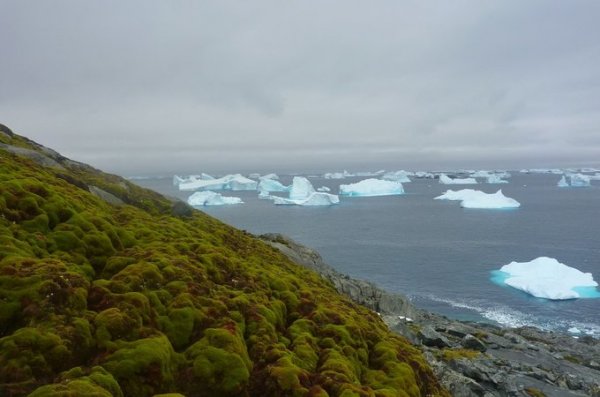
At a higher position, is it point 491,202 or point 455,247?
point 491,202

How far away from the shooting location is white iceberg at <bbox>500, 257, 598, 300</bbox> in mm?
70875

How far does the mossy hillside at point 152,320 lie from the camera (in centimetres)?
1105

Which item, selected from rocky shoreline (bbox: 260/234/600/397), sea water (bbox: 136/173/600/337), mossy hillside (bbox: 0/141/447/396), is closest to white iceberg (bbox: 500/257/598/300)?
sea water (bbox: 136/173/600/337)

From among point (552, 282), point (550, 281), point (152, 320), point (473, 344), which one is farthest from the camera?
point (550, 281)

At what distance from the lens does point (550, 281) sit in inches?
2844

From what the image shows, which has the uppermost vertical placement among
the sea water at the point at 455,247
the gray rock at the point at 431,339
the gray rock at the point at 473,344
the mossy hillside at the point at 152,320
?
the mossy hillside at the point at 152,320

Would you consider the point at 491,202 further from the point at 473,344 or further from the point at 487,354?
the point at 487,354

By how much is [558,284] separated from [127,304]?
76.8m

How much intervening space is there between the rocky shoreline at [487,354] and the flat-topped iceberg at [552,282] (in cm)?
1776

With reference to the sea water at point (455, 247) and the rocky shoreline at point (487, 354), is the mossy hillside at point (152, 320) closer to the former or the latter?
the rocky shoreline at point (487, 354)

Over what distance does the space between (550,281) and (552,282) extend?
34cm

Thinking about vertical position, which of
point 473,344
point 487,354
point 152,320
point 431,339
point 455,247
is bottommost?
point 455,247

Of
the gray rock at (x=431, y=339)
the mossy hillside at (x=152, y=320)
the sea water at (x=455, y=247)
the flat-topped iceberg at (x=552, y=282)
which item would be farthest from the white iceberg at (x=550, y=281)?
the mossy hillside at (x=152, y=320)

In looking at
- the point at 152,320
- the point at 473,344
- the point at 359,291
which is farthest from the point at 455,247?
the point at 152,320
